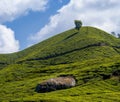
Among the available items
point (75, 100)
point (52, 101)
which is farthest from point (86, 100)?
point (52, 101)

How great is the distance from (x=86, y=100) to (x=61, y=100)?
14657 millimetres

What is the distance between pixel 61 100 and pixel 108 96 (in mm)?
27499

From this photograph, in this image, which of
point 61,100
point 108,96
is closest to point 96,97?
point 108,96

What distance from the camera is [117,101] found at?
18825 centimetres

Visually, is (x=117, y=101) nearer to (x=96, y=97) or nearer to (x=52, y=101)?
(x=96, y=97)

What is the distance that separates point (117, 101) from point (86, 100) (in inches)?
692

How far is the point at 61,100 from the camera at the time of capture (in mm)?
197750

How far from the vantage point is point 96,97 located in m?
200

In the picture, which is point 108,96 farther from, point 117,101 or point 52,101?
point 52,101

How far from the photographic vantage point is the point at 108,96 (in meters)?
199

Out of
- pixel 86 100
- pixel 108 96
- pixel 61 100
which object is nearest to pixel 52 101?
pixel 61 100

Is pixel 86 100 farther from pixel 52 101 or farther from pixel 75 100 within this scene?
pixel 52 101

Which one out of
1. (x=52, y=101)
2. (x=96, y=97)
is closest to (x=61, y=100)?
(x=52, y=101)

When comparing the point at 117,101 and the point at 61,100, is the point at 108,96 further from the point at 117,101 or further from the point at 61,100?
the point at 61,100
